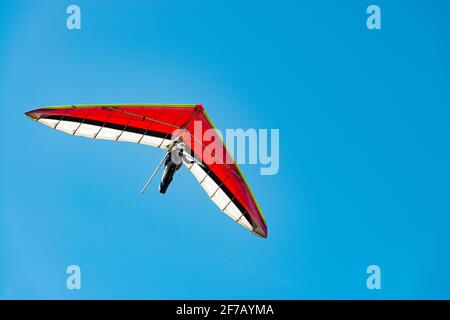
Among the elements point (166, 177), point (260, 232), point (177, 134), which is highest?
point (177, 134)

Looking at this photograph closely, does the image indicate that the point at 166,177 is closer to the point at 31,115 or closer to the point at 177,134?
the point at 177,134

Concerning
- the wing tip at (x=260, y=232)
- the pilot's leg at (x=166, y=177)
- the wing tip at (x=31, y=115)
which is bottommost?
the wing tip at (x=260, y=232)

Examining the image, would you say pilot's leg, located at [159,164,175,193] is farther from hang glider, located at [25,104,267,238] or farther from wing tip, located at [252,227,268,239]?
wing tip, located at [252,227,268,239]

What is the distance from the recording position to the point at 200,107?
20.3 metres

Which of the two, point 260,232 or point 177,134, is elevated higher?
point 177,134

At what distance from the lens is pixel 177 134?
2155 cm

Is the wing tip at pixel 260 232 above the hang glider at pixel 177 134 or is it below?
below

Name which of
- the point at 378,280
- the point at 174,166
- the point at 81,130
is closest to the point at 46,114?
the point at 81,130

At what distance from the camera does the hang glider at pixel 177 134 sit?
20516 millimetres

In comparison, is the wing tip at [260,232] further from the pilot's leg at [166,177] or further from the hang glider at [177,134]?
the pilot's leg at [166,177]

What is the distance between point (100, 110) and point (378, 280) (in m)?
12.1

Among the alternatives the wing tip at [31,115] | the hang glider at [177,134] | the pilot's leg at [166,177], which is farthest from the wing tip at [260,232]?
the wing tip at [31,115]

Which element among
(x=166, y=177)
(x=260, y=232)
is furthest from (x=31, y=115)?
(x=260, y=232)

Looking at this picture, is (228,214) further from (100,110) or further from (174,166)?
(100,110)
